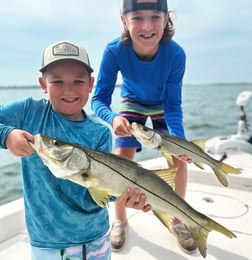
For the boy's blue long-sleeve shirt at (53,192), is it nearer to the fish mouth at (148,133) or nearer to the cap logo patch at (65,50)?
the cap logo patch at (65,50)

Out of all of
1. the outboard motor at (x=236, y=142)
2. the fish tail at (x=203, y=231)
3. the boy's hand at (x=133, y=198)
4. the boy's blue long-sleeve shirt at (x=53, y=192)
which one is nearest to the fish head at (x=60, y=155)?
the boy's hand at (x=133, y=198)

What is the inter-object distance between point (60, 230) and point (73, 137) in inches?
17.9

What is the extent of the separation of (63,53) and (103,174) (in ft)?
2.18

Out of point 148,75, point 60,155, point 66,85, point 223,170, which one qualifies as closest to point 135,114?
point 148,75

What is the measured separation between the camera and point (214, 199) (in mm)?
3580

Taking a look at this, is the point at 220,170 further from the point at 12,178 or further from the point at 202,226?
the point at 12,178

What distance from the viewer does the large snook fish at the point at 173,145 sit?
219cm

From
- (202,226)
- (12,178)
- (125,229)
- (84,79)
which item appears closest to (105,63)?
(84,79)

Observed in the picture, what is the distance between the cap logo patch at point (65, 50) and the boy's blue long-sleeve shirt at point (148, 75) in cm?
103

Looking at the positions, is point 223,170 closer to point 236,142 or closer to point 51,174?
point 51,174

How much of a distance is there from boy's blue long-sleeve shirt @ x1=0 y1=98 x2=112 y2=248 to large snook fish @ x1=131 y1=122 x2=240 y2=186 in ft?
1.71

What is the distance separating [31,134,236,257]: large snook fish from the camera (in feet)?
4.19

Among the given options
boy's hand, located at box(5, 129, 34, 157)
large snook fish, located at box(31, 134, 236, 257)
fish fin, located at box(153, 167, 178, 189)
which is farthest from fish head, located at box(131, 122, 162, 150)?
boy's hand, located at box(5, 129, 34, 157)

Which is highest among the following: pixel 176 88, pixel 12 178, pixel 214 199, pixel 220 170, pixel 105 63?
pixel 105 63
